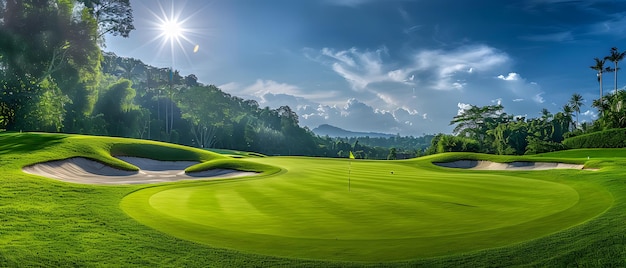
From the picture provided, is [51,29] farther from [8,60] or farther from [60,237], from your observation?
[60,237]

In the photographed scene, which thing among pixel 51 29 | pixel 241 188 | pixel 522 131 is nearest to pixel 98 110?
pixel 51 29

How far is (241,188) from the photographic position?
1622cm

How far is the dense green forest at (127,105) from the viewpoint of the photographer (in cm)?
3775

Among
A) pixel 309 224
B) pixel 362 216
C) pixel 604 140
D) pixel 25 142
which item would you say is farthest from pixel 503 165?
pixel 25 142

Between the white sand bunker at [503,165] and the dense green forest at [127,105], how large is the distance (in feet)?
53.7

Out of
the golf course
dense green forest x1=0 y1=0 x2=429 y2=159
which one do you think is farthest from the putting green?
dense green forest x1=0 y1=0 x2=429 y2=159

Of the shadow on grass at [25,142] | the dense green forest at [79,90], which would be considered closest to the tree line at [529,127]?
the dense green forest at [79,90]

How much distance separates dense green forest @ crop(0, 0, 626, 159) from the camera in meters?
37.8

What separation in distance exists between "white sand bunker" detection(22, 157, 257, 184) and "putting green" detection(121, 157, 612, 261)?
6765 mm

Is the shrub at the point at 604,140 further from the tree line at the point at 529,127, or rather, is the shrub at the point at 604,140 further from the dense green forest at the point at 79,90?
the dense green forest at the point at 79,90

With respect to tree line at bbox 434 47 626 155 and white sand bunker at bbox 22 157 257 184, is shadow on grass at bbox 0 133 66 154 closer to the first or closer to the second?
white sand bunker at bbox 22 157 257 184

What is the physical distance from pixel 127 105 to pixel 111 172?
46.8 meters

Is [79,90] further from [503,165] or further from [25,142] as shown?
[503,165]

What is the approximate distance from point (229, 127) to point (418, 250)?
93502 mm
